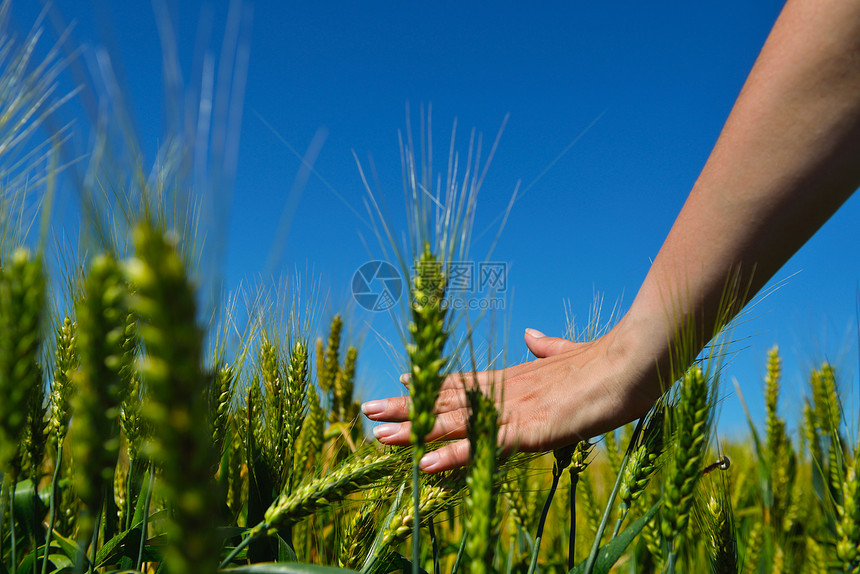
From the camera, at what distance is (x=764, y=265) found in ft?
3.80

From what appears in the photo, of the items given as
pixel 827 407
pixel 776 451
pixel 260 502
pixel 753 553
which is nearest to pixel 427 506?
pixel 260 502

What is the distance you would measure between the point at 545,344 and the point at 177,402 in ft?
5.89

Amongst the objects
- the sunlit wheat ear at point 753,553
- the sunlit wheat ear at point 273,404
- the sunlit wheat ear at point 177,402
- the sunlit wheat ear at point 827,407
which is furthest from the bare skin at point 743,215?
the sunlit wheat ear at point 827,407

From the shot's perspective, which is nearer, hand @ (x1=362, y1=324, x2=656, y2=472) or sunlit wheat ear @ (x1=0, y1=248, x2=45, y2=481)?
sunlit wheat ear @ (x1=0, y1=248, x2=45, y2=481)

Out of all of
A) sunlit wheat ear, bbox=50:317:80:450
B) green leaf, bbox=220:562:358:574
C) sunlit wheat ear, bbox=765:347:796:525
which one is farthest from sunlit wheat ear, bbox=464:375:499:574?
sunlit wheat ear, bbox=765:347:796:525

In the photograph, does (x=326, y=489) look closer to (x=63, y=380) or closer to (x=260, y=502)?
(x=260, y=502)

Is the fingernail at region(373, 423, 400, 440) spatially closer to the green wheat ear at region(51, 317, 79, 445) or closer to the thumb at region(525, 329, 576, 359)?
the green wheat ear at region(51, 317, 79, 445)

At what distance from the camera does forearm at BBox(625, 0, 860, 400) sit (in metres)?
1.00

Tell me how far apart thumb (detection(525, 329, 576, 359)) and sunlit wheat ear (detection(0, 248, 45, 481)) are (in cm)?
160

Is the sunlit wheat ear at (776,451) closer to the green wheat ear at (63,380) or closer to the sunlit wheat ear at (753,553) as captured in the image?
the sunlit wheat ear at (753,553)

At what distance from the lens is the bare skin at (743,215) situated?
1008mm

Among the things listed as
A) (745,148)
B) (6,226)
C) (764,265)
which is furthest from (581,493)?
(6,226)

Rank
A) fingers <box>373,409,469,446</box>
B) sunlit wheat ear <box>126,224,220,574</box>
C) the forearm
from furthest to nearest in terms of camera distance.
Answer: fingers <box>373,409,469,446</box> → the forearm → sunlit wheat ear <box>126,224,220,574</box>

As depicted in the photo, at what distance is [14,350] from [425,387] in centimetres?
50
